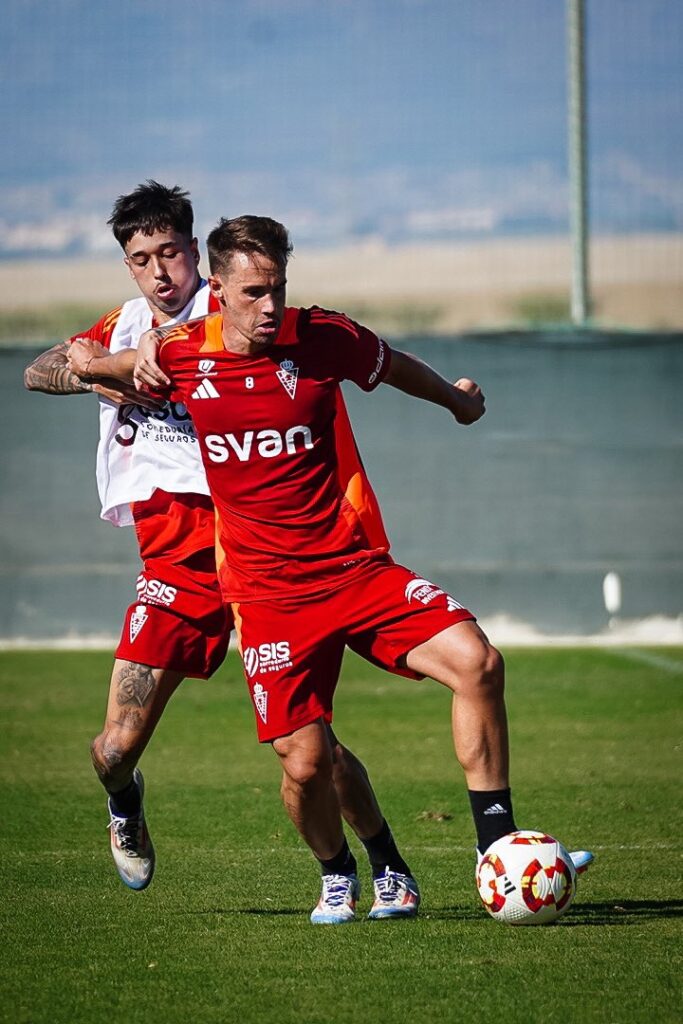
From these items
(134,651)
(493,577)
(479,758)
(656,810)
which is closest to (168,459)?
(134,651)

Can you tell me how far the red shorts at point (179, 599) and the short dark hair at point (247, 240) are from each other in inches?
47.1

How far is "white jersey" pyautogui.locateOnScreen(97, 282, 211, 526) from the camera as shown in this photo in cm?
654

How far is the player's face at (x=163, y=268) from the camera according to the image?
6.52m

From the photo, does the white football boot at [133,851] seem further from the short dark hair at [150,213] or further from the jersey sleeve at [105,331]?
the short dark hair at [150,213]

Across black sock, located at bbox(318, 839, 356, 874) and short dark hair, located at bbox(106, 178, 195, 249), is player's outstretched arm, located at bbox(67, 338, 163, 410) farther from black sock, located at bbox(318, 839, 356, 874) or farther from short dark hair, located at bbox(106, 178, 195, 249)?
black sock, located at bbox(318, 839, 356, 874)

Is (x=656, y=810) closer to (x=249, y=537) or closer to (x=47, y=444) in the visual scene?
(x=249, y=537)

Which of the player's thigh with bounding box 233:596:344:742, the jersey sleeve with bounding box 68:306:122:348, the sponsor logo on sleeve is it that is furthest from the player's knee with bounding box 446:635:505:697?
the jersey sleeve with bounding box 68:306:122:348

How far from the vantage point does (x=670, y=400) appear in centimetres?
1505

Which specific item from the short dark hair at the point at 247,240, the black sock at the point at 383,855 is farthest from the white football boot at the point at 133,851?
the short dark hair at the point at 247,240

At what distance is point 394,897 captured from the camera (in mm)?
5922

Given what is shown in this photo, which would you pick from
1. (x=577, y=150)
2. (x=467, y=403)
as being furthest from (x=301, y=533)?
(x=577, y=150)

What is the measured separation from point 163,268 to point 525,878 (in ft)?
9.14

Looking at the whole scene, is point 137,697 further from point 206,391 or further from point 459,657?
point 459,657

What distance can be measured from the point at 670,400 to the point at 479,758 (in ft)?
32.9
